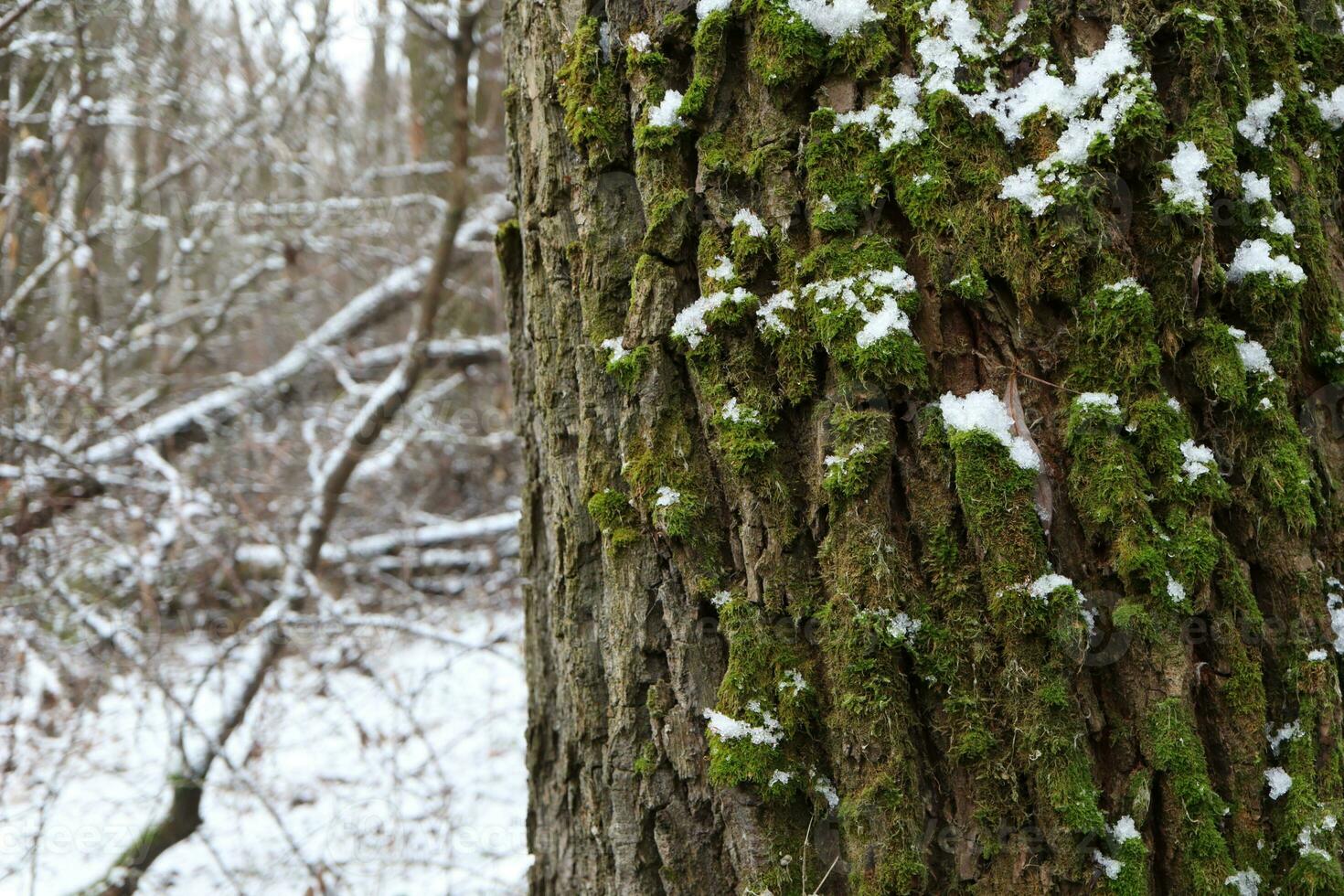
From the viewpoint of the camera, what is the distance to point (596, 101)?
4.83 feet

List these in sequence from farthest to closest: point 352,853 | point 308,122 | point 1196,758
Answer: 1. point 308,122
2. point 352,853
3. point 1196,758

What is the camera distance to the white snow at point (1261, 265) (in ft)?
4.09

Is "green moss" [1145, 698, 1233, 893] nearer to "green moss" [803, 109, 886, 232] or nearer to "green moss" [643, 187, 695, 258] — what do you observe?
"green moss" [803, 109, 886, 232]

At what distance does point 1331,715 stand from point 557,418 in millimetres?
1249

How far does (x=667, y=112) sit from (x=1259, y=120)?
34.5 inches

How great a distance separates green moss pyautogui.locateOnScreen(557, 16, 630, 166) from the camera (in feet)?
4.81

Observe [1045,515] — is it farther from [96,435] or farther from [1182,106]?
[96,435]

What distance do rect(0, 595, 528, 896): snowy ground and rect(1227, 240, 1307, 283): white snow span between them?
325 centimetres

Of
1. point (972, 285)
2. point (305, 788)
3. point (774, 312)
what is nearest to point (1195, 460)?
point (972, 285)

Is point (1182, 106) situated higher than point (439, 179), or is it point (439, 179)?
point (439, 179)

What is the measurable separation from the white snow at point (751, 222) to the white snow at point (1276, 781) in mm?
1033

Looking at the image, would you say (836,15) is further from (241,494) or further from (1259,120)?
(241,494)

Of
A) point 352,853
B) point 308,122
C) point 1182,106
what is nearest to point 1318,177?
point 1182,106

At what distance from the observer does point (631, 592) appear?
4.72 ft
